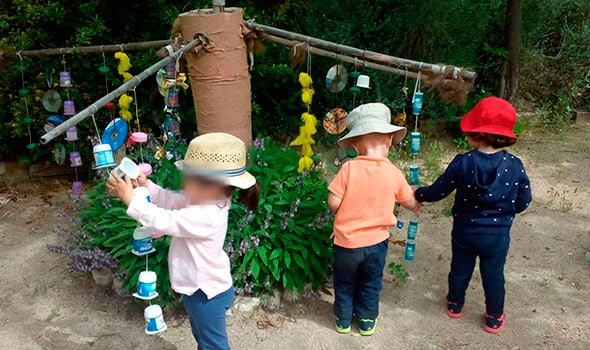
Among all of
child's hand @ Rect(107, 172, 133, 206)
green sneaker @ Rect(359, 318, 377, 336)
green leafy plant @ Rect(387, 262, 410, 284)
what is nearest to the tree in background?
green leafy plant @ Rect(387, 262, 410, 284)

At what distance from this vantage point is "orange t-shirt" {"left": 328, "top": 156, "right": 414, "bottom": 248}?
111 inches

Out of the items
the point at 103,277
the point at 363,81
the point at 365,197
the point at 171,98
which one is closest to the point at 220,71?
the point at 171,98

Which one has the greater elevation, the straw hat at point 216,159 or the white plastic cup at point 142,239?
the straw hat at point 216,159

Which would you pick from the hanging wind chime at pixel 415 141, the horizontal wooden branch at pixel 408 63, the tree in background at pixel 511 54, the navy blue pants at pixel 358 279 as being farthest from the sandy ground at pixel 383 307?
the tree in background at pixel 511 54

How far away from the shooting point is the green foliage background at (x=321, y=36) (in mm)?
4781

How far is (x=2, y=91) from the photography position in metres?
4.84

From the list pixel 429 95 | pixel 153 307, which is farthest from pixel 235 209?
pixel 429 95

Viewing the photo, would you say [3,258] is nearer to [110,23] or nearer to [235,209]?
[235,209]

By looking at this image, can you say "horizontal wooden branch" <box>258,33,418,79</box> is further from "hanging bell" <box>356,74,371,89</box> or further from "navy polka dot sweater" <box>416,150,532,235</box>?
"navy polka dot sweater" <box>416,150,532,235</box>

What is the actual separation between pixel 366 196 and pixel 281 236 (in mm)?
629

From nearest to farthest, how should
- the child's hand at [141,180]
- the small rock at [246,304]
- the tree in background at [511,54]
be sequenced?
the child's hand at [141,180] → the small rock at [246,304] → the tree in background at [511,54]

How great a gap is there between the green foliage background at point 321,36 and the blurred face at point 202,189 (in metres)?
1.66

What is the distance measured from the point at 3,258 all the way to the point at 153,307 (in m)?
2.09

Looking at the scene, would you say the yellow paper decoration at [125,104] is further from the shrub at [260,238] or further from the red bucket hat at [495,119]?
the red bucket hat at [495,119]
